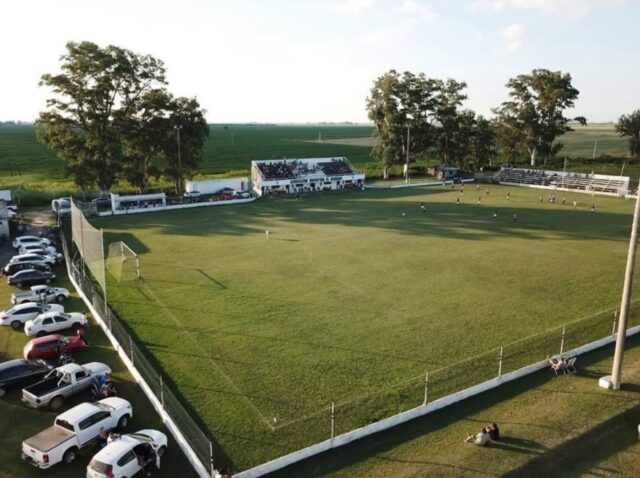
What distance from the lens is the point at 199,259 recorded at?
33.1 meters

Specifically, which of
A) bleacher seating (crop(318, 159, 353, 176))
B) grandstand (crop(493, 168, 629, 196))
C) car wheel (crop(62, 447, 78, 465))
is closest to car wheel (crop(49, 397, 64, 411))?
car wheel (crop(62, 447, 78, 465))

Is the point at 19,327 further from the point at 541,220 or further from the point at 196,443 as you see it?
the point at 541,220

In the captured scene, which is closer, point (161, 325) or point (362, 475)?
point (362, 475)

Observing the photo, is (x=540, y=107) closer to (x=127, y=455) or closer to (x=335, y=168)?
(x=335, y=168)

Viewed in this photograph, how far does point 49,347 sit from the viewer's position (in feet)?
63.5

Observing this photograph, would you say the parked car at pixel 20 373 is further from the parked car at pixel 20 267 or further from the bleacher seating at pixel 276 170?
the bleacher seating at pixel 276 170

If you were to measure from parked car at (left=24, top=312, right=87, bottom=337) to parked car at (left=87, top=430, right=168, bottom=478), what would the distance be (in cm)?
1020

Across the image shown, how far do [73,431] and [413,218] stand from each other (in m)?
38.8

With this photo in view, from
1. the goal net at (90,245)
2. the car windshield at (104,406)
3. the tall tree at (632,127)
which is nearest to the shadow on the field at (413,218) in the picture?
the goal net at (90,245)

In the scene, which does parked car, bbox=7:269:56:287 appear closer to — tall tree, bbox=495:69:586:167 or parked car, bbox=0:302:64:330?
parked car, bbox=0:302:64:330

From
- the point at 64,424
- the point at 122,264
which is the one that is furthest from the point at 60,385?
the point at 122,264

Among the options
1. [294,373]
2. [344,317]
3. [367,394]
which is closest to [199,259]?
[344,317]

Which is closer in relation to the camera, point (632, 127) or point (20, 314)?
point (20, 314)

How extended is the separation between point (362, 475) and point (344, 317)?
34.4 feet
